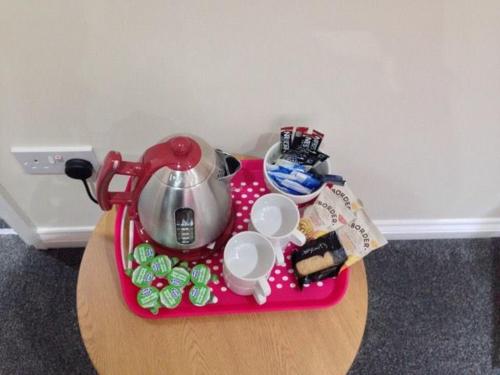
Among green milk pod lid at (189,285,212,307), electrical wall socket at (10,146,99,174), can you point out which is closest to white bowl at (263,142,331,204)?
green milk pod lid at (189,285,212,307)

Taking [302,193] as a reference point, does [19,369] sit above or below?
below

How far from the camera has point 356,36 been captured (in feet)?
2.29

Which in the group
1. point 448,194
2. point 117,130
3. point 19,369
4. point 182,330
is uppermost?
point 117,130

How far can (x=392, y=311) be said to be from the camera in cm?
128

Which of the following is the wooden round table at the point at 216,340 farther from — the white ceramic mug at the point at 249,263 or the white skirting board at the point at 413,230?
the white skirting board at the point at 413,230

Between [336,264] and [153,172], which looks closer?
[153,172]

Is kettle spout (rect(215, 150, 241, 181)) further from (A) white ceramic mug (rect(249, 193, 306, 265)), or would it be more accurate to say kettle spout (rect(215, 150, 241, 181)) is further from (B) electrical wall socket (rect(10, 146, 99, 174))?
(B) electrical wall socket (rect(10, 146, 99, 174))

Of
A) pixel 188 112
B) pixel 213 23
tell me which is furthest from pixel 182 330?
pixel 213 23

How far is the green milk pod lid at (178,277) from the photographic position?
714 millimetres

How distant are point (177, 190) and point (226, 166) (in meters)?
0.10

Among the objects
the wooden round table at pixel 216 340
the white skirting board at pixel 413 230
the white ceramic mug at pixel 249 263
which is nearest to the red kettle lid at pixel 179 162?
the white ceramic mug at pixel 249 263

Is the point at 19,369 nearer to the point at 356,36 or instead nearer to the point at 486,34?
the point at 356,36

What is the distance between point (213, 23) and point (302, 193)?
13.7 inches

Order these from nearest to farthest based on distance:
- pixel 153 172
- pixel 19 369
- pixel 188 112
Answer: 1. pixel 153 172
2. pixel 188 112
3. pixel 19 369
